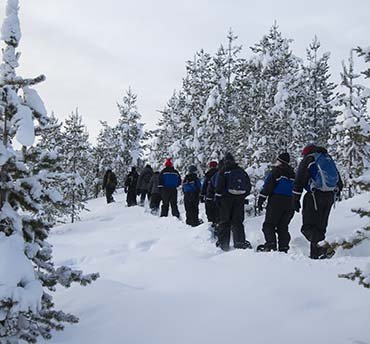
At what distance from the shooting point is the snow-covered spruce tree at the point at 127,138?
134 feet

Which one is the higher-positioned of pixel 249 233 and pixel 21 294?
pixel 21 294

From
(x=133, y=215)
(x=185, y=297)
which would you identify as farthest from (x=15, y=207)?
(x=133, y=215)

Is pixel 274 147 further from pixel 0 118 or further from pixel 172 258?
pixel 0 118

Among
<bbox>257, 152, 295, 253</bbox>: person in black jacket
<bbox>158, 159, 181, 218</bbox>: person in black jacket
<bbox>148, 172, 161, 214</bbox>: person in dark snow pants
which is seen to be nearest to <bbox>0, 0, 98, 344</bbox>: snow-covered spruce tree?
<bbox>257, 152, 295, 253</bbox>: person in black jacket

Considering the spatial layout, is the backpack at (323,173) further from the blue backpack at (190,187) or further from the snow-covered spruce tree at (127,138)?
the snow-covered spruce tree at (127,138)

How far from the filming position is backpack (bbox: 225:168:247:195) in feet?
34.9

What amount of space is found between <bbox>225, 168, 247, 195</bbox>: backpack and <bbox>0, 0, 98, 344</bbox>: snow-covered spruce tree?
5.91 meters

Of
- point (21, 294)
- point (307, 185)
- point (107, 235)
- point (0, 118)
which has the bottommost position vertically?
point (107, 235)

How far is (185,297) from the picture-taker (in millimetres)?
6102

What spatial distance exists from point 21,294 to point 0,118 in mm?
1715

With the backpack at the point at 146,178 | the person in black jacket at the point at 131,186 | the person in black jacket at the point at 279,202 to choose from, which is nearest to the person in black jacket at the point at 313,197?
the person in black jacket at the point at 279,202

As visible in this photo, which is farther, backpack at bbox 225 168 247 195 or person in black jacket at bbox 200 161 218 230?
person in black jacket at bbox 200 161 218 230

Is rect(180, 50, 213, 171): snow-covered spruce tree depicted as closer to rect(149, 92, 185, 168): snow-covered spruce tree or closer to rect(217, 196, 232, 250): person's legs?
rect(149, 92, 185, 168): snow-covered spruce tree

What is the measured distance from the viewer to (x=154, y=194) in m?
19.3
